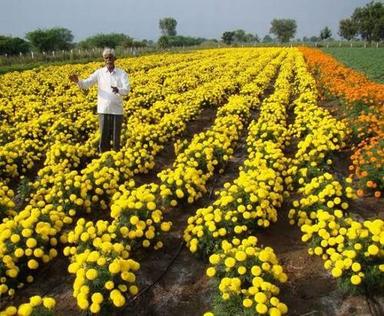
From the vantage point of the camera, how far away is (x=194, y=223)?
5.81 m

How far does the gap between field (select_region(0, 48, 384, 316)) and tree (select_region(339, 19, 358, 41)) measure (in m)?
86.8

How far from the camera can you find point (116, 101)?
787cm

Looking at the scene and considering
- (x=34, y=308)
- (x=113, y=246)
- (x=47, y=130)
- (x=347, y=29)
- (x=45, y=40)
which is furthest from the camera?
(x=347, y=29)

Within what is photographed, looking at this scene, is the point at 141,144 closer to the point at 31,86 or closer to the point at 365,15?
the point at 31,86

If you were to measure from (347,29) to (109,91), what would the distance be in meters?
92.2

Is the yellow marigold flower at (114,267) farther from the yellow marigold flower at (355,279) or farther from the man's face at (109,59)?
the man's face at (109,59)

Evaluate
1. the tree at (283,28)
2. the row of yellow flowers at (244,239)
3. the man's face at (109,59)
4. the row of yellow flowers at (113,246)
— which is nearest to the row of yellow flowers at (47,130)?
the man's face at (109,59)

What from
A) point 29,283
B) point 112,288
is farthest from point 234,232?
point 29,283

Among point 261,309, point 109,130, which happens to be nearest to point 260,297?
point 261,309

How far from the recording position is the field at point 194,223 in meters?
4.28

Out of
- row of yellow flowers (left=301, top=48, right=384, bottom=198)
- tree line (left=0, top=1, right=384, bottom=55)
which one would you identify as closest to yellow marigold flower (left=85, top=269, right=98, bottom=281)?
row of yellow flowers (left=301, top=48, right=384, bottom=198)

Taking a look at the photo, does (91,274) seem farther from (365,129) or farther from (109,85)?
(365,129)

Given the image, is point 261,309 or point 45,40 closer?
point 261,309

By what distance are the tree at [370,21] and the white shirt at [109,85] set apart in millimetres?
76685
